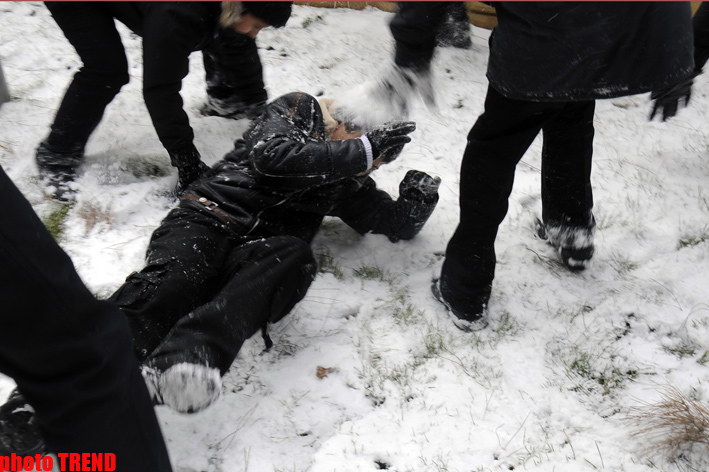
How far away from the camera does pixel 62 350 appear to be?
1152mm

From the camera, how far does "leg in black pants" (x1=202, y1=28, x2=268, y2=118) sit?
3193mm

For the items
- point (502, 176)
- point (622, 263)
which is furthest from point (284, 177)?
point (622, 263)

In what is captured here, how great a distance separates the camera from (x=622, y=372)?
7.17ft

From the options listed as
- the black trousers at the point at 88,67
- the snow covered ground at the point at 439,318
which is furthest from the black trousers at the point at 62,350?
the black trousers at the point at 88,67

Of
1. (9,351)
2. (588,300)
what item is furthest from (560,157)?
(9,351)

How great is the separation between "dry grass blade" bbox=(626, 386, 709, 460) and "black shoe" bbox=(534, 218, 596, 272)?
714mm

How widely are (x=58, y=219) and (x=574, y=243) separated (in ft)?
7.48

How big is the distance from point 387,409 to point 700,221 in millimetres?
1974

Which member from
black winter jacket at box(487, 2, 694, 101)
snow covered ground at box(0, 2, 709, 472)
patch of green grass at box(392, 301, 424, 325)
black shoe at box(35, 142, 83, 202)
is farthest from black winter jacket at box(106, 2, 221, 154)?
black winter jacket at box(487, 2, 694, 101)

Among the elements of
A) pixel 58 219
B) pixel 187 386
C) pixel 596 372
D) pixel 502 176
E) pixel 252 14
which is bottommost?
pixel 596 372

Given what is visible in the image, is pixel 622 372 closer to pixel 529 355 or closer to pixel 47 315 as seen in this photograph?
pixel 529 355

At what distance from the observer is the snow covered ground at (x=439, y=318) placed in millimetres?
1882

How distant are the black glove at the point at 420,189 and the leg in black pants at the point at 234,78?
1226mm

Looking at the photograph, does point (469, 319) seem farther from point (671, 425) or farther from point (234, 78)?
point (234, 78)
